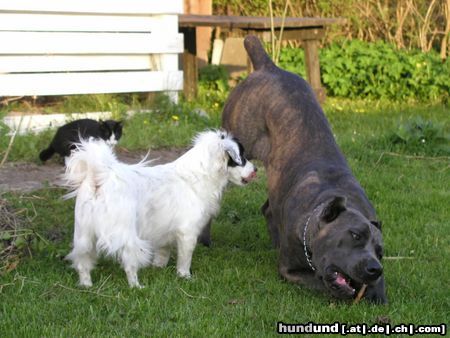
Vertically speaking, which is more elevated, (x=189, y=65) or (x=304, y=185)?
(x=304, y=185)

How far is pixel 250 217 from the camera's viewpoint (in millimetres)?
7164

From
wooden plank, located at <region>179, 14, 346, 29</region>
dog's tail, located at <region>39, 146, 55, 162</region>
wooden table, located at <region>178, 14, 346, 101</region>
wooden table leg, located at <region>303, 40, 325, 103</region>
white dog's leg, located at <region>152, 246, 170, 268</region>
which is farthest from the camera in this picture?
wooden table leg, located at <region>303, 40, 325, 103</region>

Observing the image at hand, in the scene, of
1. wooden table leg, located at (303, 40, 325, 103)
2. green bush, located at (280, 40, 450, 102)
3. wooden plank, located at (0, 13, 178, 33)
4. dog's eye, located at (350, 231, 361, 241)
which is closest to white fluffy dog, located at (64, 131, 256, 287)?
dog's eye, located at (350, 231, 361, 241)

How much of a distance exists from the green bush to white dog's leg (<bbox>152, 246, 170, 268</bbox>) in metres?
8.48

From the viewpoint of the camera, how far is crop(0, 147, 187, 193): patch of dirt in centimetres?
749

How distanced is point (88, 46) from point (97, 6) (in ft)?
1.70

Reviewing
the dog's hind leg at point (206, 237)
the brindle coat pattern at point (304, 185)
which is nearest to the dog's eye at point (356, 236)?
the brindle coat pattern at point (304, 185)

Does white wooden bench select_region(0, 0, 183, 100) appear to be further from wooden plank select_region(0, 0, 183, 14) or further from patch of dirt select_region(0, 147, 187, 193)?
patch of dirt select_region(0, 147, 187, 193)

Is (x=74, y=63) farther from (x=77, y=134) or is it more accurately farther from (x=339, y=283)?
(x=339, y=283)

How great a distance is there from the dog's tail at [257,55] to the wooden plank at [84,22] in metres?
3.72

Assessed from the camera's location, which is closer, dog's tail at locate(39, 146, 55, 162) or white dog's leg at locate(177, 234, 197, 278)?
white dog's leg at locate(177, 234, 197, 278)

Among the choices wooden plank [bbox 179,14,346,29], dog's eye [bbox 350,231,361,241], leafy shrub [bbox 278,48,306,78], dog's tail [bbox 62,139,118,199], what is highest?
dog's tail [bbox 62,139,118,199]

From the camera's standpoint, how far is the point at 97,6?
10312mm

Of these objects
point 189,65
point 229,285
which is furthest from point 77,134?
point 189,65
